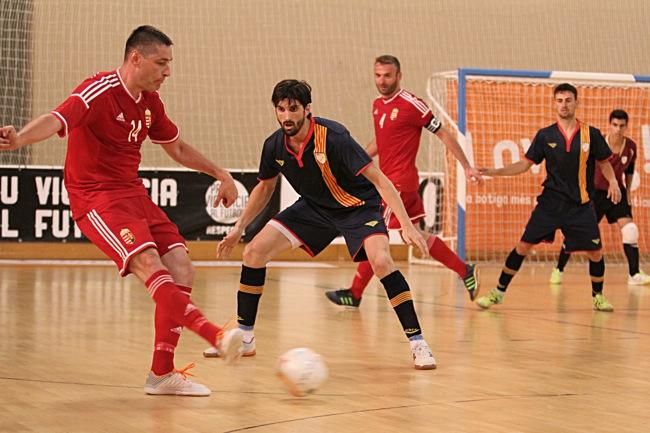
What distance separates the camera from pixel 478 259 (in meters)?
15.7

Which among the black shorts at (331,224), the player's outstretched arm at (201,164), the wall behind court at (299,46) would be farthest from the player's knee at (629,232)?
the player's outstretched arm at (201,164)

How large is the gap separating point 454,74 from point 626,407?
35.5ft

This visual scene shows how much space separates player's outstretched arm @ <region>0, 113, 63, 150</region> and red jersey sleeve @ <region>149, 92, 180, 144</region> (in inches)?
29.3

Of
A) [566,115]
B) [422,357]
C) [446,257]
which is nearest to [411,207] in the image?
[446,257]

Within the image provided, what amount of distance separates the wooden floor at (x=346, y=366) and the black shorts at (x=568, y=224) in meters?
0.62

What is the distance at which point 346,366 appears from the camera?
20.7 ft

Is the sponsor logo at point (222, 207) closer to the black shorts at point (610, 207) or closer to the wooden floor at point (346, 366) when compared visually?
the wooden floor at point (346, 366)

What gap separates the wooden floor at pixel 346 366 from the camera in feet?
15.5

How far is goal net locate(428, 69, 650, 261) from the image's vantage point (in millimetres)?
15648

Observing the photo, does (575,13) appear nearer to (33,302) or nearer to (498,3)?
(498,3)

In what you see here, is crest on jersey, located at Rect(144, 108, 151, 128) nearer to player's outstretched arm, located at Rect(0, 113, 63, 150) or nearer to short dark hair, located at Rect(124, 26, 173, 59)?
short dark hair, located at Rect(124, 26, 173, 59)

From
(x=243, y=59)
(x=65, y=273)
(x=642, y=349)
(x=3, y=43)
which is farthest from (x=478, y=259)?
(x=642, y=349)

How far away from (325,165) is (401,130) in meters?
3.54

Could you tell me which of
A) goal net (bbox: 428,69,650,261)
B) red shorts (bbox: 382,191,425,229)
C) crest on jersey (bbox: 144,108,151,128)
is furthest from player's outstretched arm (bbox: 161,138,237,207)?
goal net (bbox: 428,69,650,261)
